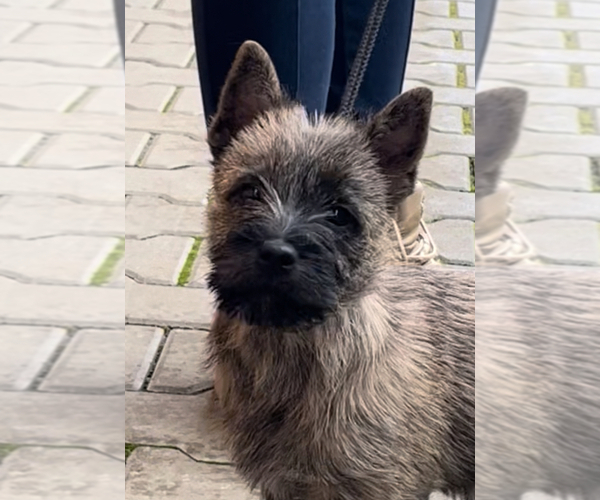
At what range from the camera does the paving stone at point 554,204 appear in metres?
0.64

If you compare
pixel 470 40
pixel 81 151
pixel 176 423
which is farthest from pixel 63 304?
pixel 176 423

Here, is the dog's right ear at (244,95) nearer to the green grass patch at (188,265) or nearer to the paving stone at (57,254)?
the paving stone at (57,254)

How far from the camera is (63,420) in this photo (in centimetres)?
116

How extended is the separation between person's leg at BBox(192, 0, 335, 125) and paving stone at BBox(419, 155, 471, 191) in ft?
3.30

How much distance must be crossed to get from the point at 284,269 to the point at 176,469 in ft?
3.13

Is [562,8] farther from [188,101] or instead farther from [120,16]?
[188,101]

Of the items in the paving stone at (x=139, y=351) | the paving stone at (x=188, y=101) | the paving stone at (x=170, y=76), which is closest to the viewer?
the paving stone at (x=170, y=76)

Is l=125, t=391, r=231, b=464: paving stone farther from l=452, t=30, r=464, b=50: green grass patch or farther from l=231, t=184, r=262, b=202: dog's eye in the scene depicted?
l=452, t=30, r=464, b=50: green grass patch

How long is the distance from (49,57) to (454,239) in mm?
1648

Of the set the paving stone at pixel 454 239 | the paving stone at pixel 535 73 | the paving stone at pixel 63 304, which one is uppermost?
the paving stone at pixel 535 73

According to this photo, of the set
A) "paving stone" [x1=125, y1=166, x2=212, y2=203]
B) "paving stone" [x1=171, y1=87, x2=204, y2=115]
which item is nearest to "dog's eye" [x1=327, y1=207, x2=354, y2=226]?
"paving stone" [x1=171, y1=87, x2=204, y2=115]

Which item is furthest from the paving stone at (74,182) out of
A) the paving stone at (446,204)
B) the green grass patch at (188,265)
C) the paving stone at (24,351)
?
the paving stone at (446,204)

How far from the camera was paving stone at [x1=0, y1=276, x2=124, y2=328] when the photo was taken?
0.95m

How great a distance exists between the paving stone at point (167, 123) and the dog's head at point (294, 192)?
104cm
